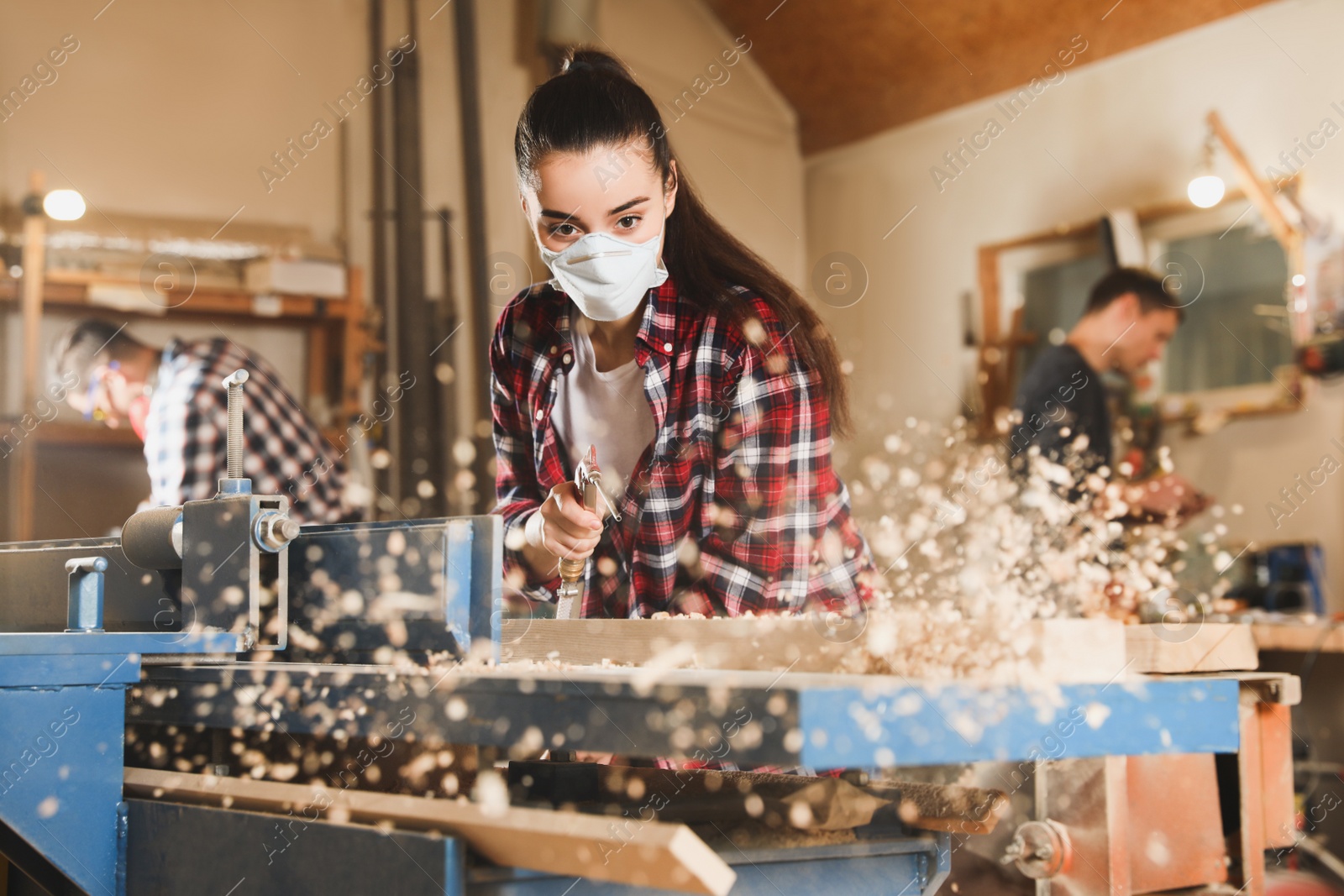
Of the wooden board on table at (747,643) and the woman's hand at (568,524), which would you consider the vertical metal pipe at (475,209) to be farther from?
the wooden board on table at (747,643)

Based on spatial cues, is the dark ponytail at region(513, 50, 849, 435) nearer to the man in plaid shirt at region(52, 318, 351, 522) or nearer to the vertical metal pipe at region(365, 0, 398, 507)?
the man in plaid shirt at region(52, 318, 351, 522)

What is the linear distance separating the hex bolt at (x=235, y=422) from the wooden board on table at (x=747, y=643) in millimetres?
352

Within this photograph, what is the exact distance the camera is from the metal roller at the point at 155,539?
135cm

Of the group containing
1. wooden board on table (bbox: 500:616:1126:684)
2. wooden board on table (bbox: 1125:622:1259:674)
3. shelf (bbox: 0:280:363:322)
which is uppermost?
shelf (bbox: 0:280:363:322)

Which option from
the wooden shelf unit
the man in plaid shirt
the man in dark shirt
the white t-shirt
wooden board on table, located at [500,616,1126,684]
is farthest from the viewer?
the man in dark shirt

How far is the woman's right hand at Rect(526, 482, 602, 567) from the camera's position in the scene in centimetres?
149

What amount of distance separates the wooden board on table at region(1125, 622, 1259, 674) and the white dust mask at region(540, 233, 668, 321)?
81 centimetres

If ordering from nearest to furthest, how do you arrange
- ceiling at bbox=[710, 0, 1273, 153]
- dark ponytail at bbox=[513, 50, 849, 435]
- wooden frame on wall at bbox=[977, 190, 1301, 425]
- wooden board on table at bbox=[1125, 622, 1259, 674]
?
wooden board on table at bbox=[1125, 622, 1259, 674]
dark ponytail at bbox=[513, 50, 849, 435]
ceiling at bbox=[710, 0, 1273, 153]
wooden frame on wall at bbox=[977, 190, 1301, 425]

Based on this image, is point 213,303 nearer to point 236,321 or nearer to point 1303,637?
point 236,321

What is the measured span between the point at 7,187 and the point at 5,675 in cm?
245

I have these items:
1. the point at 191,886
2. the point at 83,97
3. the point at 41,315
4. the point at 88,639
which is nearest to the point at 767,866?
the point at 191,886

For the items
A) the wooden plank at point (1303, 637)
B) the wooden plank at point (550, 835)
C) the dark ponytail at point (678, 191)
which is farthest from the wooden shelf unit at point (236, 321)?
the wooden plank at point (1303, 637)

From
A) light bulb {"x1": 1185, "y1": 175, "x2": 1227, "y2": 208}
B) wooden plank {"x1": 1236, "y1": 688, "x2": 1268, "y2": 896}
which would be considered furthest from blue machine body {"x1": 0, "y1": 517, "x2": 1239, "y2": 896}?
light bulb {"x1": 1185, "y1": 175, "x2": 1227, "y2": 208}

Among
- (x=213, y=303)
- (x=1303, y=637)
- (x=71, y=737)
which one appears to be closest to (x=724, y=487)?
(x=71, y=737)
